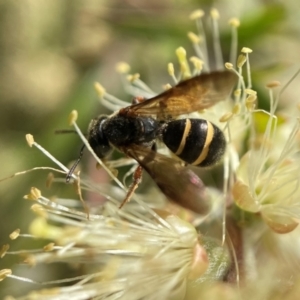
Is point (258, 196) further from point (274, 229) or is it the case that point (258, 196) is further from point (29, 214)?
point (29, 214)

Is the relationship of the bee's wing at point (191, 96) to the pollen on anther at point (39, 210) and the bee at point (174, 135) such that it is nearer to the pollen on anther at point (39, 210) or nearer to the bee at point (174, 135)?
the bee at point (174, 135)

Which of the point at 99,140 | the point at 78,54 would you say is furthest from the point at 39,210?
the point at 78,54

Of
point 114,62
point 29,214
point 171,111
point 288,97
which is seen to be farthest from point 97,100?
point 171,111

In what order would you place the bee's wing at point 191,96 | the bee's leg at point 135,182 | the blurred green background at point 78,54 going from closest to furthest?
the bee's wing at point 191,96
the bee's leg at point 135,182
the blurred green background at point 78,54

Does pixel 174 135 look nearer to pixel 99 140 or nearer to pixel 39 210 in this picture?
pixel 99 140

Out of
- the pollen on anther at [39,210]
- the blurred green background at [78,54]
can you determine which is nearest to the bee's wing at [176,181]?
the pollen on anther at [39,210]

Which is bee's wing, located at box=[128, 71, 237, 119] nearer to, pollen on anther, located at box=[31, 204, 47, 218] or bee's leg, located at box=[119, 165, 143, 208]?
bee's leg, located at box=[119, 165, 143, 208]
